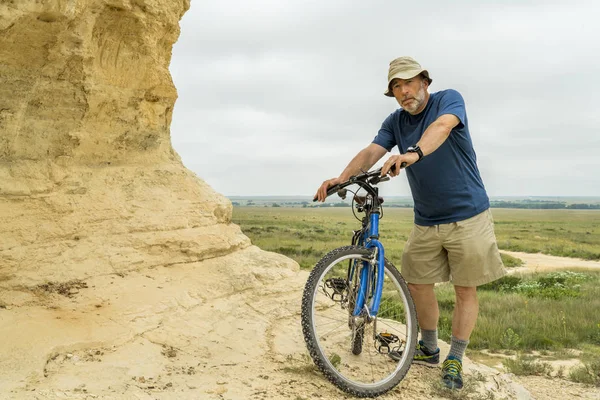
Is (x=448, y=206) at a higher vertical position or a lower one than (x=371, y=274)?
higher

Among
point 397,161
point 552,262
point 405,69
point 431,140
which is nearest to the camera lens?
point 397,161

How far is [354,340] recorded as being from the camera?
392 centimetres

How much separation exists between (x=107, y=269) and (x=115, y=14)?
229 centimetres

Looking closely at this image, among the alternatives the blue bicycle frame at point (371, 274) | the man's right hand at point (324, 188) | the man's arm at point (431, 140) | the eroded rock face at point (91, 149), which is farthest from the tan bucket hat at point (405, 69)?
the eroded rock face at point (91, 149)

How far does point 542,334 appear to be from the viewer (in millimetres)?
7281

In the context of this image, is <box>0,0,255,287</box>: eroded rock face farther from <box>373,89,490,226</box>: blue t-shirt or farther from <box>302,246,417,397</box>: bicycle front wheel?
<box>373,89,490,226</box>: blue t-shirt

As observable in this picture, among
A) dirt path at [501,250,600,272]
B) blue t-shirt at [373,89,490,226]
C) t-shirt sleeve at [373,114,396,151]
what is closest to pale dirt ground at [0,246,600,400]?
blue t-shirt at [373,89,490,226]

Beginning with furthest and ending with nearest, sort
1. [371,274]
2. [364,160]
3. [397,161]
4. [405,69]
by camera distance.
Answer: [364,160]
[405,69]
[371,274]
[397,161]

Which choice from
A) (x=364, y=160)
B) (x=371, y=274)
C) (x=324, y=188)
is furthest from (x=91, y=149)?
(x=371, y=274)

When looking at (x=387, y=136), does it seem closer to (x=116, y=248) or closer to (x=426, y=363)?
(x=426, y=363)

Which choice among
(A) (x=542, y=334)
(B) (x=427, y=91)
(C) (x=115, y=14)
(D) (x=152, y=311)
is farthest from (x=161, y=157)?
(A) (x=542, y=334)

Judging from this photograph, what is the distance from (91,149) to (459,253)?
11.1 ft

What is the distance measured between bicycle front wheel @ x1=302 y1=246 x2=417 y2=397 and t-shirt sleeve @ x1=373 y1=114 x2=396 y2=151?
1.11 meters

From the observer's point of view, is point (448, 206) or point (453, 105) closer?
point (453, 105)
